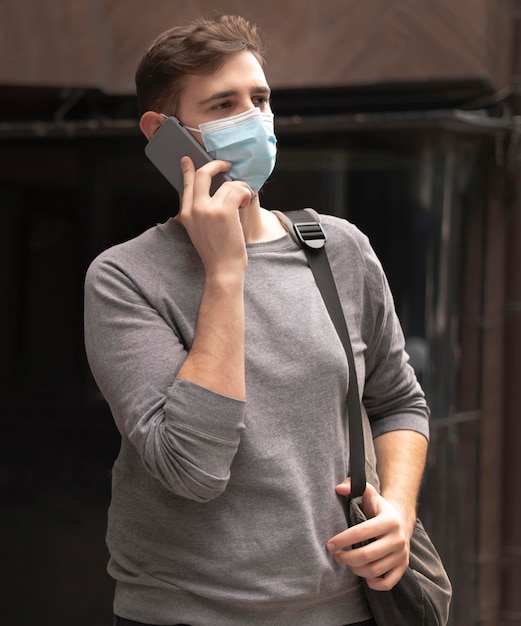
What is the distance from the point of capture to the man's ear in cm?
224

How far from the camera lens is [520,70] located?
18.2ft

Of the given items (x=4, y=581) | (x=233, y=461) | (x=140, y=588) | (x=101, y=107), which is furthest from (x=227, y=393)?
(x=101, y=107)

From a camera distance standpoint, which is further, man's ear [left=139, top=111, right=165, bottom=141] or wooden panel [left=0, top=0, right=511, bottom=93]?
wooden panel [left=0, top=0, right=511, bottom=93]

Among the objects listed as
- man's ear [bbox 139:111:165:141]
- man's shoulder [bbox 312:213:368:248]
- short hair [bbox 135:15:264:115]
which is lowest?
man's shoulder [bbox 312:213:368:248]

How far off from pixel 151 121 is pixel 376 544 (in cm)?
102

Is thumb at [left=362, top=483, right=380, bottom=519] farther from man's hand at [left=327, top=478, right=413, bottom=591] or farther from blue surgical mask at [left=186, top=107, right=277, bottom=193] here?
blue surgical mask at [left=186, top=107, right=277, bottom=193]

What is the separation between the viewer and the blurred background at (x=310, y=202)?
16.8 feet

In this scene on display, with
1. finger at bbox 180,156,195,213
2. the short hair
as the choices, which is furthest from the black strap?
the short hair

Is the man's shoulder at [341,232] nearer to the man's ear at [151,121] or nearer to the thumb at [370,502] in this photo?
the man's ear at [151,121]

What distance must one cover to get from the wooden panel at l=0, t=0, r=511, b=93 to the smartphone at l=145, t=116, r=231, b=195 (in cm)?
312

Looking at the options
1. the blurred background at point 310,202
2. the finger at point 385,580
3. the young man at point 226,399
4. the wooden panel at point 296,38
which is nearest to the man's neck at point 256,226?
the young man at point 226,399

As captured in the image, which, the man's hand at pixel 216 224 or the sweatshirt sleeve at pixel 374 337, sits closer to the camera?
the man's hand at pixel 216 224

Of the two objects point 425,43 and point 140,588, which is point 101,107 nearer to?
point 425,43

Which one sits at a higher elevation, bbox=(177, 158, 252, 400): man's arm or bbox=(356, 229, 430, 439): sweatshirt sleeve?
bbox=(177, 158, 252, 400): man's arm
